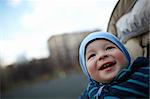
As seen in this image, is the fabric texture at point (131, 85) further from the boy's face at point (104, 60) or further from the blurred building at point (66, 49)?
the blurred building at point (66, 49)

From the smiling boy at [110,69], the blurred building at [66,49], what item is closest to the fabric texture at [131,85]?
the smiling boy at [110,69]

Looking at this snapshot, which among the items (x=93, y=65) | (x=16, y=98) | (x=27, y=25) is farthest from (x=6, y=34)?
(x=93, y=65)

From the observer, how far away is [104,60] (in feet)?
1.78

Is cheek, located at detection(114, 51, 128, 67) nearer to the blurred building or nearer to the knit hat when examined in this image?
the knit hat

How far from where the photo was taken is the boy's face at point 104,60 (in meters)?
0.54

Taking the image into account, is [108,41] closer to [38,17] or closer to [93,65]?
[93,65]

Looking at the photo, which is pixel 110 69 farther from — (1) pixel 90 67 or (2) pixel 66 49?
(2) pixel 66 49

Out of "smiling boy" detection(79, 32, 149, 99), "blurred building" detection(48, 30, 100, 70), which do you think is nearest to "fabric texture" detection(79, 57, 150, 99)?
"smiling boy" detection(79, 32, 149, 99)

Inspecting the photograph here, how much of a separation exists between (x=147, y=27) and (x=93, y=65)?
0.14 m

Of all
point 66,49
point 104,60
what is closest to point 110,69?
point 104,60

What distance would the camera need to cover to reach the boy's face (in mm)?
539

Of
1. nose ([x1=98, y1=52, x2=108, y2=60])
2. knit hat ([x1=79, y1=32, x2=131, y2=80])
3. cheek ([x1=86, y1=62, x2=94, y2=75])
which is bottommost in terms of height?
cheek ([x1=86, y1=62, x2=94, y2=75])

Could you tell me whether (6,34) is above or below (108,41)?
above

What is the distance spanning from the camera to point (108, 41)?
0.56m
